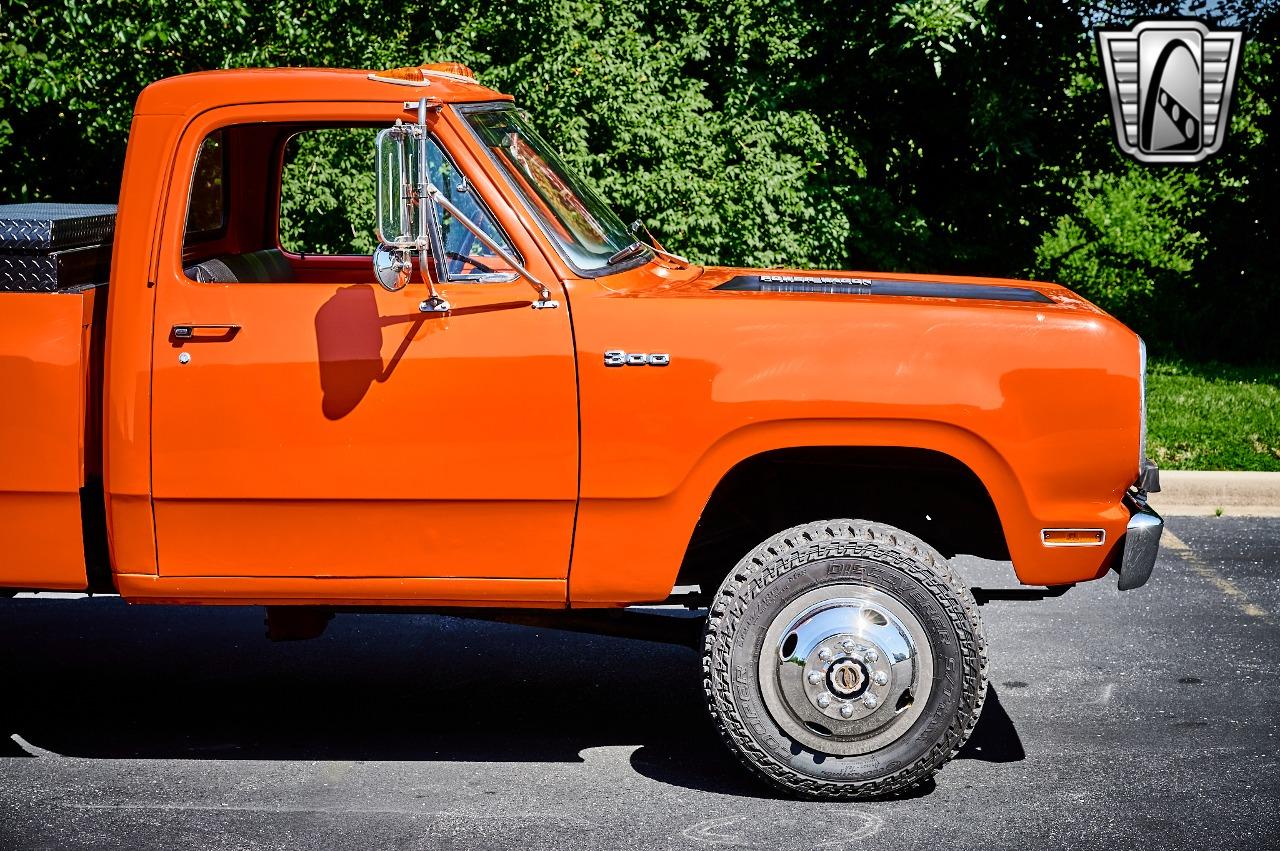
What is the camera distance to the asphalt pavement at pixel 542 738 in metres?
4.86

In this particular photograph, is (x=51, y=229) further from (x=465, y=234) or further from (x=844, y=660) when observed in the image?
(x=844, y=660)

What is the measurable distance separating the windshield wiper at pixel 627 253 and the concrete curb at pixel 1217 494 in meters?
4.68

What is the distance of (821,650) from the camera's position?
4.93m

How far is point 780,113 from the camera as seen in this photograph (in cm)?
1180

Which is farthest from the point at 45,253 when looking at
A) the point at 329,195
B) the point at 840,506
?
the point at 329,195

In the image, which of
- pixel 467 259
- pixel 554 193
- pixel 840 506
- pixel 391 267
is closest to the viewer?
pixel 391 267

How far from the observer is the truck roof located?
16.2ft

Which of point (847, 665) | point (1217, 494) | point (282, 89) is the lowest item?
point (1217, 494)

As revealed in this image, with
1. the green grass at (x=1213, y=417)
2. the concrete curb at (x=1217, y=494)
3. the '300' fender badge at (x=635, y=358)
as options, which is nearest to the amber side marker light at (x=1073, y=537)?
the '300' fender badge at (x=635, y=358)

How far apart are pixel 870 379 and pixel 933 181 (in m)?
8.94

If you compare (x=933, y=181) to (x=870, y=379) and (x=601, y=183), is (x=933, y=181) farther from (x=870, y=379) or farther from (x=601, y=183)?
(x=870, y=379)

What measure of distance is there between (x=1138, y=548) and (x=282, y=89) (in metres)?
2.97

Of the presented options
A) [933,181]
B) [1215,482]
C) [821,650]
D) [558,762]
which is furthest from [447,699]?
[933,181]

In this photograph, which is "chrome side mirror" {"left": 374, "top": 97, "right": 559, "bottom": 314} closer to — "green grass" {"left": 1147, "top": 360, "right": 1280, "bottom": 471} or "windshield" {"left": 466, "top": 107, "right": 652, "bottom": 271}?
"windshield" {"left": 466, "top": 107, "right": 652, "bottom": 271}
